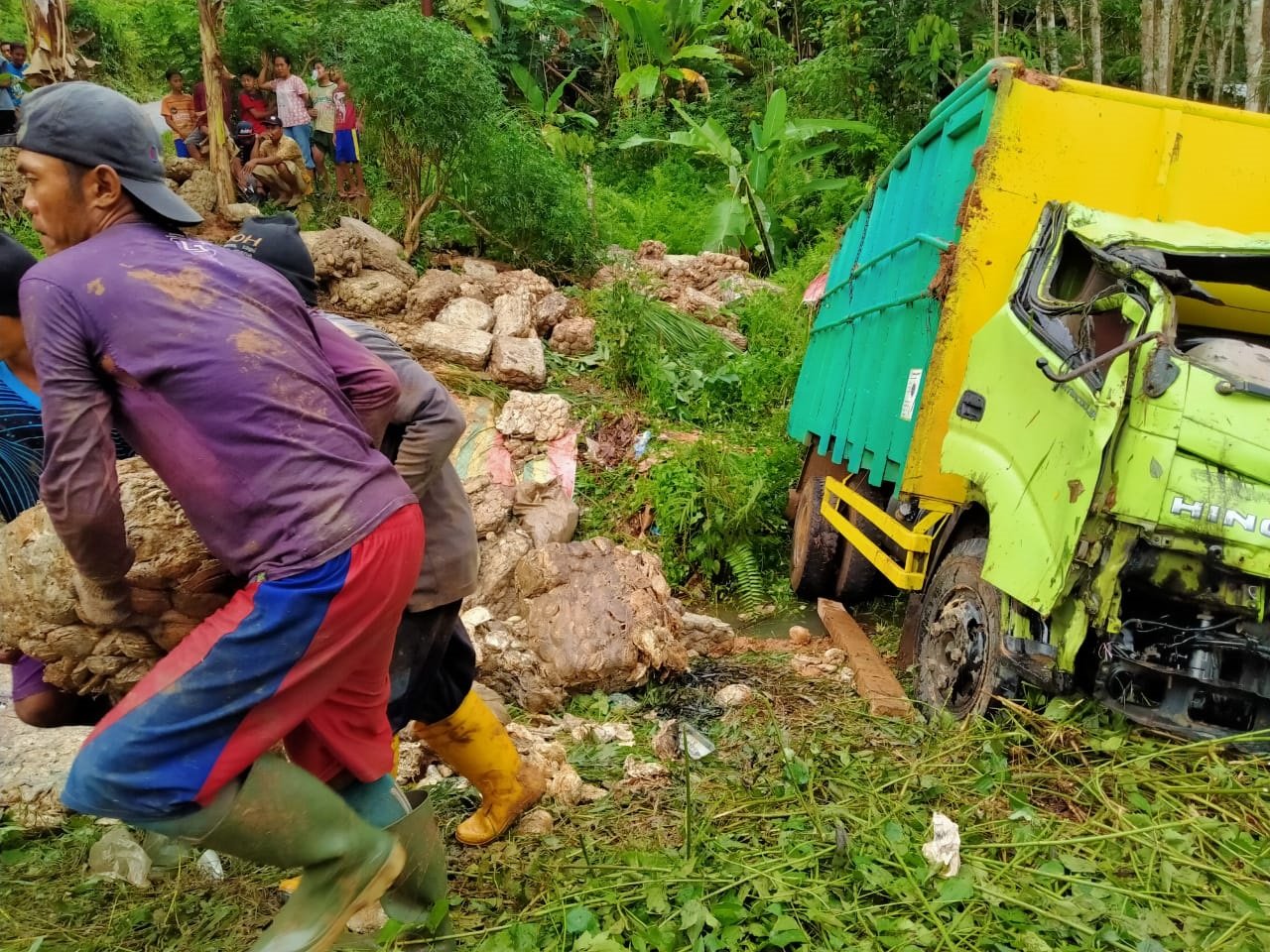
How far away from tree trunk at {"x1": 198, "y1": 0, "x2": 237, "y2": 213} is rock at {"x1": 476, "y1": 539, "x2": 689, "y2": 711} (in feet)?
21.9

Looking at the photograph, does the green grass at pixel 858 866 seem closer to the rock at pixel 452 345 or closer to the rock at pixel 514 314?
the rock at pixel 452 345

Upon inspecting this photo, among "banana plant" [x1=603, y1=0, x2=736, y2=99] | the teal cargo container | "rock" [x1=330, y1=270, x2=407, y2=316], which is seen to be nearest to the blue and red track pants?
the teal cargo container

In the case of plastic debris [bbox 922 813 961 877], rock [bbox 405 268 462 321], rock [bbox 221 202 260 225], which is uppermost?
rock [bbox 221 202 260 225]

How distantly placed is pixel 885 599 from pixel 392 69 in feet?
20.3

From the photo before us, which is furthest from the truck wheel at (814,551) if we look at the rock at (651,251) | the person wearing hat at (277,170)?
the person wearing hat at (277,170)

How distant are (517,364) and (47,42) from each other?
5.66 meters

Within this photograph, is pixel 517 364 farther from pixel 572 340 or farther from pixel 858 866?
pixel 858 866

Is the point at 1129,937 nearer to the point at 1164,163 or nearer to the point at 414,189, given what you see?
the point at 1164,163

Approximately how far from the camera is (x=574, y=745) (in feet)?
12.1

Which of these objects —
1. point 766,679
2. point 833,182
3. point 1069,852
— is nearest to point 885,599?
point 766,679

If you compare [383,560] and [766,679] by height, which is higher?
[383,560]

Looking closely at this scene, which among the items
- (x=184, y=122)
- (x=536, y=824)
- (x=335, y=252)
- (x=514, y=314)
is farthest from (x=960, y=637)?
(x=184, y=122)

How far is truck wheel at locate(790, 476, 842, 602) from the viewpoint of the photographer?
228 inches

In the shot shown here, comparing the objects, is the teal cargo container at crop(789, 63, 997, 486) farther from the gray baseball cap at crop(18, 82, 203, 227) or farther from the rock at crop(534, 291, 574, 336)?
the gray baseball cap at crop(18, 82, 203, 227)
